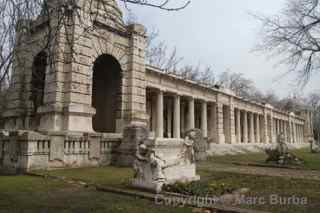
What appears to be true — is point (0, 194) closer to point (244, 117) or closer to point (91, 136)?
point (91, 136)

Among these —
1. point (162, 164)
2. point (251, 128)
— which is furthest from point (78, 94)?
point (251, 128)

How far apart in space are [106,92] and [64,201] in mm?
12253

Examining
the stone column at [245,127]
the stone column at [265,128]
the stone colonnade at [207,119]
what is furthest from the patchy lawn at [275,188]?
the stone column at [265,128]

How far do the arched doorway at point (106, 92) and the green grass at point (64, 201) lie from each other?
9.16 m

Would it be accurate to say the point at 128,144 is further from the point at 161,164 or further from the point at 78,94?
the point at 161,164

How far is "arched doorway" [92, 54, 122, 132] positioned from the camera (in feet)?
56.6

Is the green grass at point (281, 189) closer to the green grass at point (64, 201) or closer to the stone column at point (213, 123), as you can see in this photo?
the green grass at point (64, 201)

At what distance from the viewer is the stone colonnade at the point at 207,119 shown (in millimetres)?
25875

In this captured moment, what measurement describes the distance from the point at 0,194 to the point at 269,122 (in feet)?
146

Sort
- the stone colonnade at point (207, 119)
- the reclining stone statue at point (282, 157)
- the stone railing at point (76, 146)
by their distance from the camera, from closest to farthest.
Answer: the stone railing at point (76, 146) < the reclining stone statue at point (282, 157) < the stone colonnade at point (207, 119)

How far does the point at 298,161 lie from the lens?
648 inches

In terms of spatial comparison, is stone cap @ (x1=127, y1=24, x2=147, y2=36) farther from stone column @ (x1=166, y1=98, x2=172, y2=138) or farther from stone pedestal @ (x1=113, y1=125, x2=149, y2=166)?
stone column @ (x1=166, y1=98, x2=172, y2=138)

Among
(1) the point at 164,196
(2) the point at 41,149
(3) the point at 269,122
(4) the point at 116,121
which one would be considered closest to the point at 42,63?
(4) the point at 116,121

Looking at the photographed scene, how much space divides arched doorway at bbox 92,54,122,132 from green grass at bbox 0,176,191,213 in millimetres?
9163
